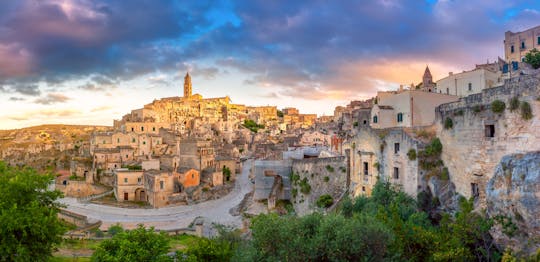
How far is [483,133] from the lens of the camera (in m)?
16.0

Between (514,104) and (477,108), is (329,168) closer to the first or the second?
(477,108)

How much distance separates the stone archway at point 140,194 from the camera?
48675mm

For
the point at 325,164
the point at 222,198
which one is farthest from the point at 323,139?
the point at 325,164

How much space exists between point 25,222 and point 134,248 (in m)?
6.15

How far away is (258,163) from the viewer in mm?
37219

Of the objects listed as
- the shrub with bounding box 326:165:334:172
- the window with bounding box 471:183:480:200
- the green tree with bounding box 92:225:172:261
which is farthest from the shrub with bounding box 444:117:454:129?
the green tree with bounding box 92:225:172:261

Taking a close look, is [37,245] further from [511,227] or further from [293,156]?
[293,156]

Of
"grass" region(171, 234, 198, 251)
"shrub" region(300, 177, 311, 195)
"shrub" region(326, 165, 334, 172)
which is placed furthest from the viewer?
"shrub" region(300, 177, 311, 195)

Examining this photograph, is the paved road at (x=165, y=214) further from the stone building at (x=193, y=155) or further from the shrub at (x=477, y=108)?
the shrub at (x=477, y=108)

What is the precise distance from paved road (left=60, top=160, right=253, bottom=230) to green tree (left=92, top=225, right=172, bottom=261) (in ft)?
71.4

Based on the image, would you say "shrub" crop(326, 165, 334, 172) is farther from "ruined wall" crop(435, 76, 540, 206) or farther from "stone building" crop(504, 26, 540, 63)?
"stone building" crop(504, 26, 540, 63)

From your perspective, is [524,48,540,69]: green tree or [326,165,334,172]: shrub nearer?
[326,165,334,172]: shrub

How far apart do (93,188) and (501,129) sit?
5125 centimetres

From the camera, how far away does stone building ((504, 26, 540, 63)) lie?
42094mm
